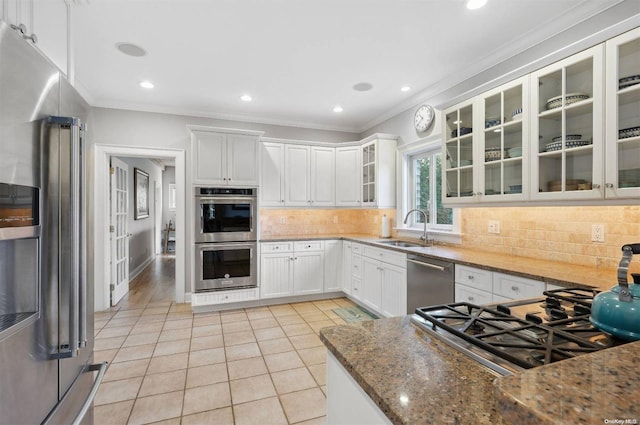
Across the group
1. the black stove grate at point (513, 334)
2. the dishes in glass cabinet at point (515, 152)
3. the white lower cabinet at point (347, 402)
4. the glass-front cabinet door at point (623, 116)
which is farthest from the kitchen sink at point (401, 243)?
the white lower cabinet at point (347, 402)

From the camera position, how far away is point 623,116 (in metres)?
1.81

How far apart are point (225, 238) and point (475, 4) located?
3.47 metres

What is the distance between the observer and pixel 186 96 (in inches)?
151

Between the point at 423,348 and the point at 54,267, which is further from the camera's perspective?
the point at 54,267

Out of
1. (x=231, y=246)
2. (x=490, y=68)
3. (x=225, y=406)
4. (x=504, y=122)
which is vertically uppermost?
(x=490, y=68)

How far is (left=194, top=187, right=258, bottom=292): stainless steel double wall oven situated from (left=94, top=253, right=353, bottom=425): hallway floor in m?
0.44

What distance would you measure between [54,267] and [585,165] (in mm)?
2882

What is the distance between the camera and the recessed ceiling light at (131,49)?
2697 millimetres

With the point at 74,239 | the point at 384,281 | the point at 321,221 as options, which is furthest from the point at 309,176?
the point at 74,239

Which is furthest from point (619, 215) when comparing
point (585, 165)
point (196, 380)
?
point (196, 380)

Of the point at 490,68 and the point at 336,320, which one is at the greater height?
the point at 490,68

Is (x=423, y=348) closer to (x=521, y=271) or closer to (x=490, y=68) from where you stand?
(x=521, y=271)

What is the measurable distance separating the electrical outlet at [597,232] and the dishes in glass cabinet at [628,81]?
35.8 inches

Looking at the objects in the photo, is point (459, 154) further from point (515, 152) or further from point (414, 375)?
point (414, 375)
